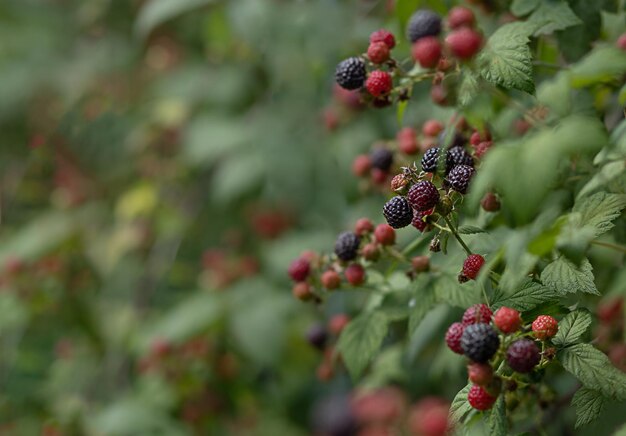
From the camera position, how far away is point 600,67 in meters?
1.38

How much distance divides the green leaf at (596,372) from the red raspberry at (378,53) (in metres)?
0.68

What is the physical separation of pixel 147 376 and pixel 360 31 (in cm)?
161

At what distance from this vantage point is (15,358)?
3713mm

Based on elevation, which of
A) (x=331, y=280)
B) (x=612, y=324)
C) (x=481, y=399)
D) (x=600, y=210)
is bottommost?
(x=612, y=324)

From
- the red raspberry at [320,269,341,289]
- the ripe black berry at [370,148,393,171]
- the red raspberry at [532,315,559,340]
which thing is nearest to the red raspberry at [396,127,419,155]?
the ripe black berry at [370,148,393,171]

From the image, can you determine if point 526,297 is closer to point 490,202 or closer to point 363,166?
point 490,202

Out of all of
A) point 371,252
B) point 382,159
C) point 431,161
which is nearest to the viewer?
point 431,161

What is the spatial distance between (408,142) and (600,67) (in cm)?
55

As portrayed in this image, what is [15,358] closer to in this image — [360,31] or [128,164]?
[128,164]

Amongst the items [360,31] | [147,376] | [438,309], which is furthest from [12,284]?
[438,309]

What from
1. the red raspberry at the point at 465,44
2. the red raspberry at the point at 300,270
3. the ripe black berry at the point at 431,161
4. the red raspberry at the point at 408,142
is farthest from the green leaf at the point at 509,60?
the red raspberry at the point at 300,270

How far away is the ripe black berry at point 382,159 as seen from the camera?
1907mm

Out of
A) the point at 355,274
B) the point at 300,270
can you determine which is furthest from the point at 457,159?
the point at 300,270

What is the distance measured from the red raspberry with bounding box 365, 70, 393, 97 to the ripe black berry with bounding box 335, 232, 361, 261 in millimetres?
317
